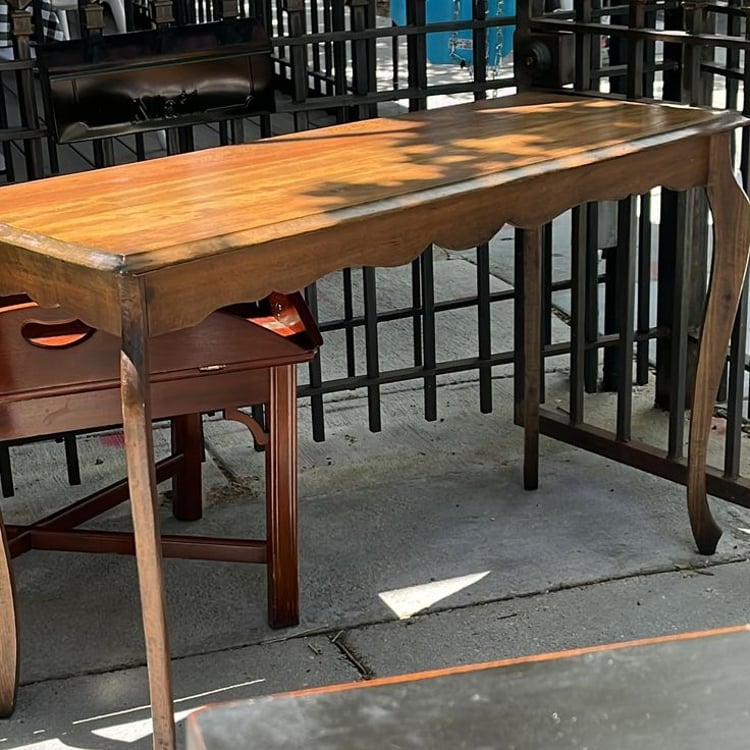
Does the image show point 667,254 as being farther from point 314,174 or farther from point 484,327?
point 314,174

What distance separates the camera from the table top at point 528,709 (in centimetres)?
150

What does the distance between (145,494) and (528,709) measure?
1.18m

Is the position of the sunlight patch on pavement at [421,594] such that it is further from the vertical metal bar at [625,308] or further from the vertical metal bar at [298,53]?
the vertical metal bar at [298,53]

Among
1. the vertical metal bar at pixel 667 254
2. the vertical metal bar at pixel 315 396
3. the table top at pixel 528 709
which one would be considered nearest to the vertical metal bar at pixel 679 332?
the vertical metal bar at pixel 667 254

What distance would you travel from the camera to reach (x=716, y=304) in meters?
3.49

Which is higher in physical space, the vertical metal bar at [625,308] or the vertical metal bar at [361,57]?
the vertical metal bar at [361,57]

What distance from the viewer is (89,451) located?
14.7 feet

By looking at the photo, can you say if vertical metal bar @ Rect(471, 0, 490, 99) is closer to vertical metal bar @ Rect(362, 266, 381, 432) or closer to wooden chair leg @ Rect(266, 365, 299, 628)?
vertical metal bar @ Rect(362, 266, 381, 432)

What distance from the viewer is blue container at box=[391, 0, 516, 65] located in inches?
326

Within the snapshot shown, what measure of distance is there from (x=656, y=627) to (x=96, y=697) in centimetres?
137

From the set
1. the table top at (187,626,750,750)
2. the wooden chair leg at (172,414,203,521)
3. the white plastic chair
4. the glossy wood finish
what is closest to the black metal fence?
the wooden chair leg at (172,414,203,521)

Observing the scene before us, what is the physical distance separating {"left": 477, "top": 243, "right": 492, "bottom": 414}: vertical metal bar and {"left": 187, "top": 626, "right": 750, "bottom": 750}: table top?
8.85 ft

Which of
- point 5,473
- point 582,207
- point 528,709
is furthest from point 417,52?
point 528,709

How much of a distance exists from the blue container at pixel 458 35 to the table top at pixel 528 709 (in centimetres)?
636
